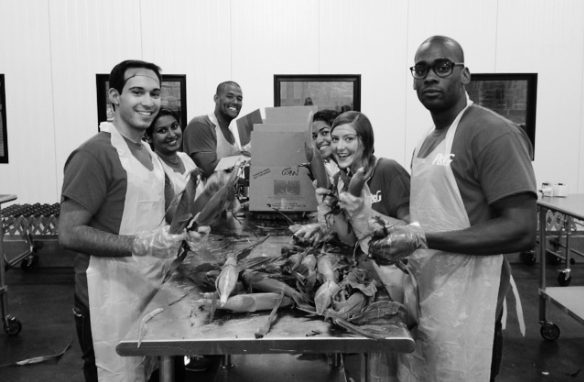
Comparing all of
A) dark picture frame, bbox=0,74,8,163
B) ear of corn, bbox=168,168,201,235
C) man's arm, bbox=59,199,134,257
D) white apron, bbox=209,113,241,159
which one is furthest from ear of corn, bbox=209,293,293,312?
dark picture frame, bbox=0,74,8,163

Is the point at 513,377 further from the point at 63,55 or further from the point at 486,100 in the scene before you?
the point at 63,55

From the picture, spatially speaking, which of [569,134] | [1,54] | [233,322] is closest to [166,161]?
[233,322]

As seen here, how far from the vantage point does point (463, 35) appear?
5.60m

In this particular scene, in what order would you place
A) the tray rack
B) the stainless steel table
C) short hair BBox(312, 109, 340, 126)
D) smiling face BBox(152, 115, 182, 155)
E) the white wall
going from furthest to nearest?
the white wall
the tray rack
short hair BBox(312, 109, 340, 126)
smiling face BBox(152, 115, 182, 155)
the stainless steel table

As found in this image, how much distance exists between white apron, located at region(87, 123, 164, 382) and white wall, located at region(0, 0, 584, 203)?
152 inches

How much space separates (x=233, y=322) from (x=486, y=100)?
517cm

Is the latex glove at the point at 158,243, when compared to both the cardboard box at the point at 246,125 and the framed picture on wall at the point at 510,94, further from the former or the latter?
the framed picture on wall at the point at 510,94

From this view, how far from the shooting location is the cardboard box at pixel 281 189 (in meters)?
3.10

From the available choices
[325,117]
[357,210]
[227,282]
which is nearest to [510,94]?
[325,117]

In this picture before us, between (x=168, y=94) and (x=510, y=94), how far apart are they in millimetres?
4091

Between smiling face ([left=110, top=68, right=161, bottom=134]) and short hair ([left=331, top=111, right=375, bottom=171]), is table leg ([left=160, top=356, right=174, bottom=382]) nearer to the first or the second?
smiling face ([left=110, top=68, right=161, bottom=134])

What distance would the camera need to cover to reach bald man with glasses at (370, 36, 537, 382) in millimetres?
1648

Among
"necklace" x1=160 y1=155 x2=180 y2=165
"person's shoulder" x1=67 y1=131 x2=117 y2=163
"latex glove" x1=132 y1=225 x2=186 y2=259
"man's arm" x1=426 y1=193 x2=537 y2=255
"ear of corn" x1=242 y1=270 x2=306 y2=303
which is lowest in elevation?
"ear of corn" x1=242 y1=270 x2=306 y2=303

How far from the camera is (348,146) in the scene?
7.49 feet
